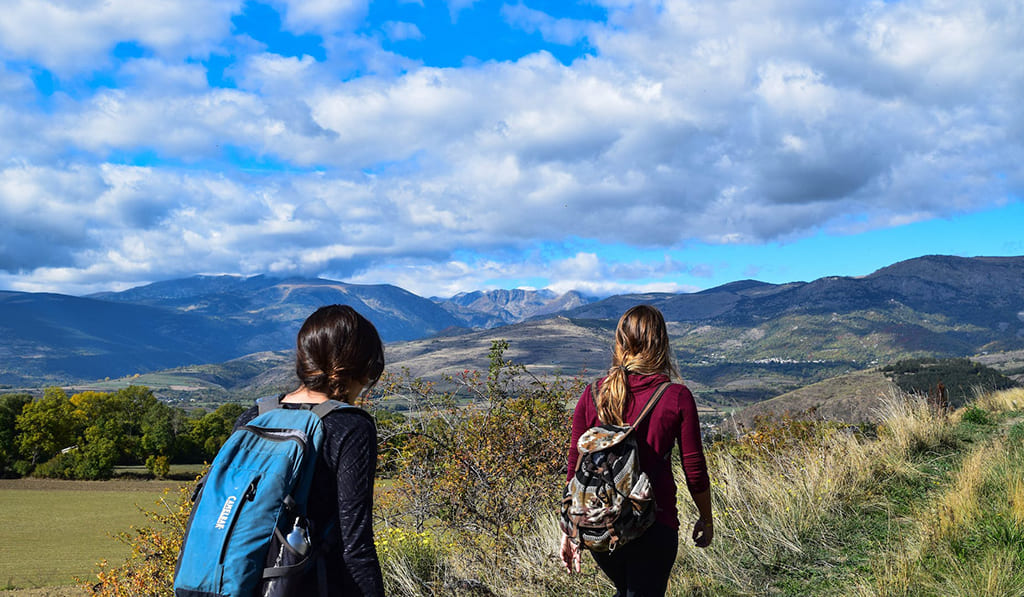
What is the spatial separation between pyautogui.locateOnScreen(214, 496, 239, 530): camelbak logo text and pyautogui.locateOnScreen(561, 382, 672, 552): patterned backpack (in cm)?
142

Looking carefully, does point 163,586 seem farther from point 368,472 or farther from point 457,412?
point 368,472

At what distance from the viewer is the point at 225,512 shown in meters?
2.07

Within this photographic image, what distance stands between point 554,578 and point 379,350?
3.33m

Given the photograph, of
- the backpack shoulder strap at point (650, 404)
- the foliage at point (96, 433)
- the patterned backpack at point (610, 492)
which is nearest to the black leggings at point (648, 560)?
the patterned backpack at point (610, 492)

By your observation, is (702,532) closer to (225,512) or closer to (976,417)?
(225,512)

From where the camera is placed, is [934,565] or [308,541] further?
[934,565]

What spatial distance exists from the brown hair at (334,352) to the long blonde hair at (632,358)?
116 cm

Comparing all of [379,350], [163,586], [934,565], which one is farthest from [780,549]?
[163,586]

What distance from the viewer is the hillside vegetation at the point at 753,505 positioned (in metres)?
4.60

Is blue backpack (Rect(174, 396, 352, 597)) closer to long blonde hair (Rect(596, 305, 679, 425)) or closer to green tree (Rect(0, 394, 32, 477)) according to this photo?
long blonde hair (Rect(596, 305, 679, 425))

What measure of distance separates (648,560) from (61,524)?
51.2 metres

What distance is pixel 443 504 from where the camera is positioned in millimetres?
7027

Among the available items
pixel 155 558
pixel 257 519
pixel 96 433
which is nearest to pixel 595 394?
pixel 257 519

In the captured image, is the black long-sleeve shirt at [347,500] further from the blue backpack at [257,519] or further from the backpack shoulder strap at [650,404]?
the backpack shoulder strap at [650,404]
